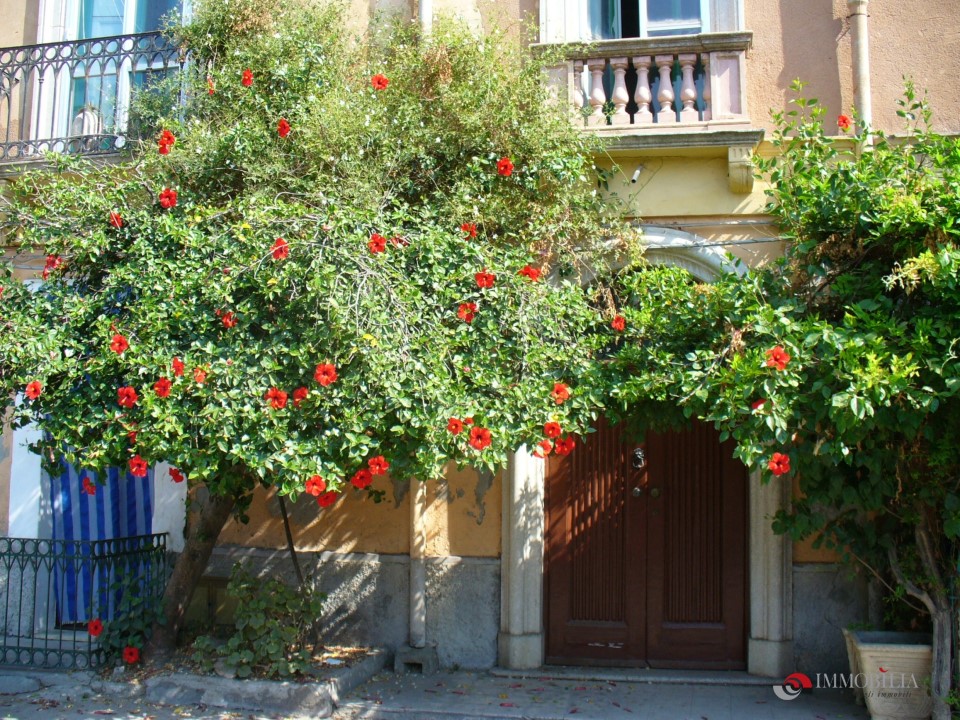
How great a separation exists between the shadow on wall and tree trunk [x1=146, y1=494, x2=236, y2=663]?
5.32 meters

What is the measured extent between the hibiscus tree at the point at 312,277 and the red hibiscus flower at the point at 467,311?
0.02 m

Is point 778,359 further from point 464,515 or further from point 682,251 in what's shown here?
point 464,515

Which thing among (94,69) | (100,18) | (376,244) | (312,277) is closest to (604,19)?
(376,244)

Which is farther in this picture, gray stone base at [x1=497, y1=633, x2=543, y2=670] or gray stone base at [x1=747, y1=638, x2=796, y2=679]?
gray stone base at [x1=497, y1=633, x2=543, y2=670]

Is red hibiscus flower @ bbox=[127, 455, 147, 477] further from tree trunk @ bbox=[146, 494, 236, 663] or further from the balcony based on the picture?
the balcony

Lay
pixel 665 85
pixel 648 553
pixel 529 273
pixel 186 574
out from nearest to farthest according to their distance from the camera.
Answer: pixel 529 273 < pixel 186 574 < pixel 665 85 < pixel 648 553

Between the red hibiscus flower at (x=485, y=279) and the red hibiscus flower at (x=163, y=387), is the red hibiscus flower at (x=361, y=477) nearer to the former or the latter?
the red hibiscus flower at (x=163, y=387)

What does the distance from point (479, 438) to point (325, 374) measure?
879 millimetres

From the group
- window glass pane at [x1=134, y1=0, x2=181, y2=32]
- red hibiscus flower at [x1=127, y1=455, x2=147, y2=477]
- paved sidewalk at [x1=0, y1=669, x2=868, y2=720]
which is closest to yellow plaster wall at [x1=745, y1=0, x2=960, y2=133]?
paved sidewalk at [x1=0, y1=669, x2=868, y2=720]

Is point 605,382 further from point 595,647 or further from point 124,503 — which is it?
point 124,503

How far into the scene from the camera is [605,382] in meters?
5.49

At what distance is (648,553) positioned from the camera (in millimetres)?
7297

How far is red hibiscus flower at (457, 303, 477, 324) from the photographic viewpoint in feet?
17.3

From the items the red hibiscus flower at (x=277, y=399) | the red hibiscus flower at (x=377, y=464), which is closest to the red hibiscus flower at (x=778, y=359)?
the red hibiscus flower at (x=377, y=464)
